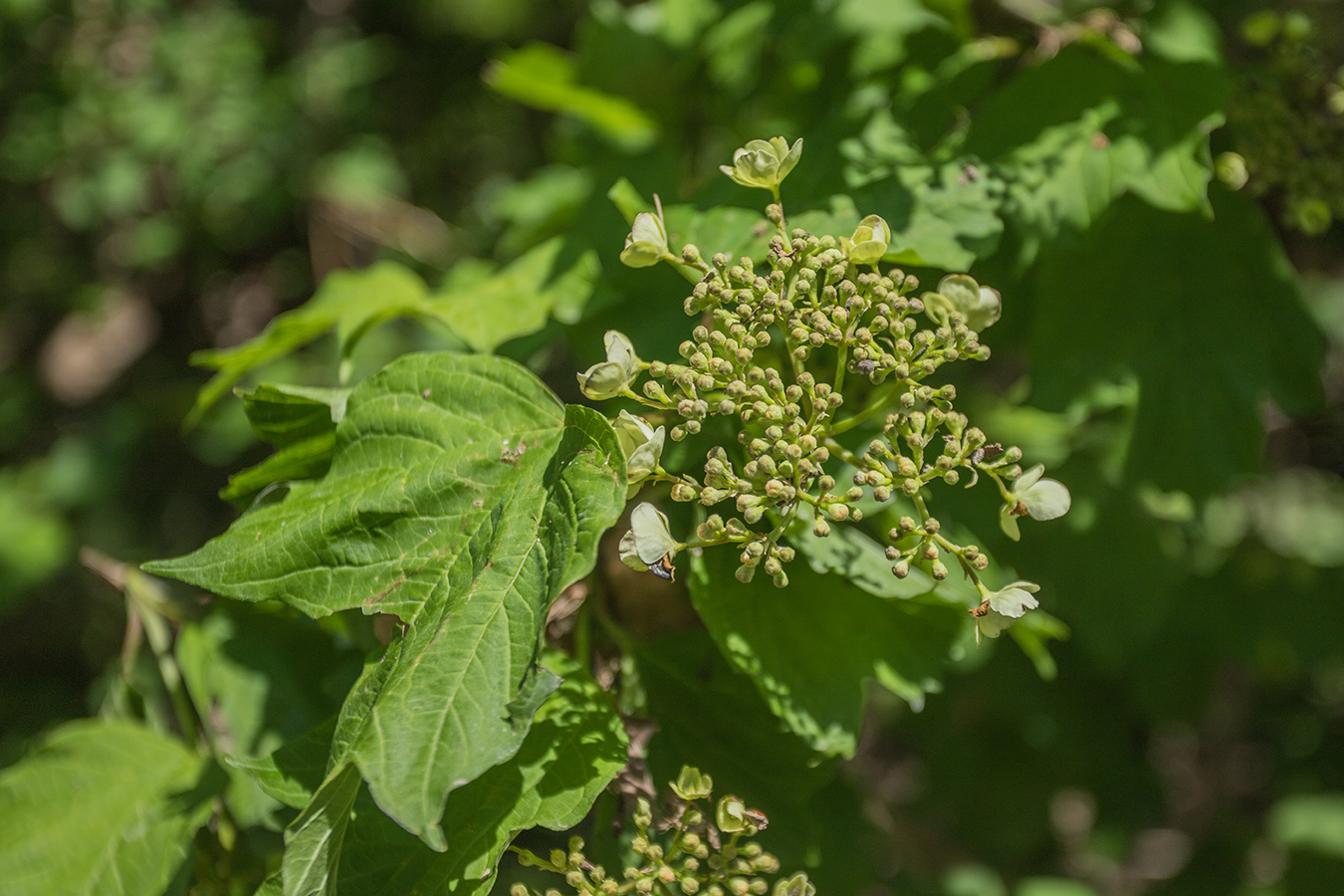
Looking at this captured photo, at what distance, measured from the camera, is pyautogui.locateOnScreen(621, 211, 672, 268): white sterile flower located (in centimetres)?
102

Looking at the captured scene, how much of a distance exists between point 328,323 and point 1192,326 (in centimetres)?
147

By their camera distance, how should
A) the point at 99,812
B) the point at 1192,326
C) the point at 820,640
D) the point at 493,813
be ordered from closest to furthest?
the point at 493,813, the point at 820,640, the point at 99,812, the point at 1192,326

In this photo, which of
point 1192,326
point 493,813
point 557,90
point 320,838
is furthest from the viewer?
point 557,90

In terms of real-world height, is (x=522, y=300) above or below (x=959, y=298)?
below

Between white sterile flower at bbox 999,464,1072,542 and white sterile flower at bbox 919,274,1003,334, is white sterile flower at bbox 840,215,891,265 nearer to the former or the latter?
white sterile flower at bbox 919,274,1003,334

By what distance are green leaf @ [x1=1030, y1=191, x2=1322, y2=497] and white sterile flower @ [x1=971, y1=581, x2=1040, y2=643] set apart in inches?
25.9

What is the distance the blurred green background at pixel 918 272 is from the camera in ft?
4.48

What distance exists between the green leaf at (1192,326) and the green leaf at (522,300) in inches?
28.9

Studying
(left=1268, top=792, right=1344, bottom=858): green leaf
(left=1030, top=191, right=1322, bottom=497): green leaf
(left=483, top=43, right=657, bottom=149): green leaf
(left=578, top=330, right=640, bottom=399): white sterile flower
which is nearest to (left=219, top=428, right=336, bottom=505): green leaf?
(left=578, top=330, right=640, bottom=399): white sterile flower

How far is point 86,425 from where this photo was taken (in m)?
3.84

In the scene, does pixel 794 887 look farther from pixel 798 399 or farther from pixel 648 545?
pixel 798 399

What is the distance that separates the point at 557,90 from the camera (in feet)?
6.07

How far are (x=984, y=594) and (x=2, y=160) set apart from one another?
3922mm

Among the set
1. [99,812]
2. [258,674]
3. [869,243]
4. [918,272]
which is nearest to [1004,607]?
[869,243]
